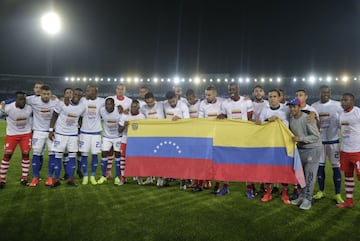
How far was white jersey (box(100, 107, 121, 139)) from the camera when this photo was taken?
7.68m

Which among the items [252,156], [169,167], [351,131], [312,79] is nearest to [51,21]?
[169,167]

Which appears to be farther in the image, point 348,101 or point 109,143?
point 109,143

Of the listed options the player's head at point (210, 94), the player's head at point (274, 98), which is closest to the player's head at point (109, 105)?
the player's head at point (210, 94)

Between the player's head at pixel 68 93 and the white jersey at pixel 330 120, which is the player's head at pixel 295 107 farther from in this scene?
the player's head at pixel 68 93

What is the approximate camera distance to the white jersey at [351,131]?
19.6 ft

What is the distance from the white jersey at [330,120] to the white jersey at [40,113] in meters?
6.20

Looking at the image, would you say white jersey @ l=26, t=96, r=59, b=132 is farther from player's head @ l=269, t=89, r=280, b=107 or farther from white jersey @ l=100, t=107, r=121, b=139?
player's head @ l=269, t=89, r=280, b=107

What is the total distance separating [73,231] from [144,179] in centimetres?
375

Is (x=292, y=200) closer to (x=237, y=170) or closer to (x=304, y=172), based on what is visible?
(x=304, y=172)

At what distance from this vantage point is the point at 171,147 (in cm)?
694

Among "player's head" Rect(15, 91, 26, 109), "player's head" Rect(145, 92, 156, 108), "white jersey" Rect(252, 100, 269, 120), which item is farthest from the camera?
"player's head" Rect(145, 92, 156, 108)

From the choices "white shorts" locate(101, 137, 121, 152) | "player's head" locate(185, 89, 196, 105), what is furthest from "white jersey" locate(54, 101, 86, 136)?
"player's head" locate(185, 89, 196, 105)

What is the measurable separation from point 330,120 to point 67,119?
19.5 ft

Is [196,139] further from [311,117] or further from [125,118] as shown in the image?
[311,117]
